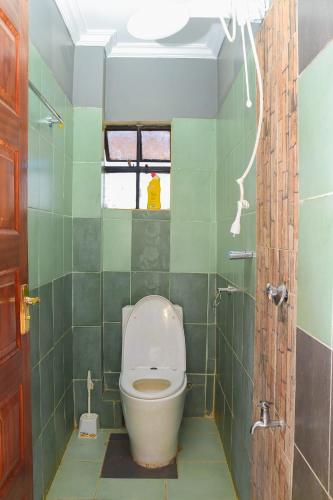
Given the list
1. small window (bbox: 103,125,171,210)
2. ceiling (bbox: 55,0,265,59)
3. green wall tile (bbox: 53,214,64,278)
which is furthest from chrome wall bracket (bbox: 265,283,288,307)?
small window (bbox: 103,125,171,210)

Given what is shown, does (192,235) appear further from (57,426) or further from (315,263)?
(315,263)

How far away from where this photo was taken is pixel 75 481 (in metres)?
1.98

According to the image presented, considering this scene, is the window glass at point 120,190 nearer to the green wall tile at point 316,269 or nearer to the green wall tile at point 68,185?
the green wall tile at point 68,185

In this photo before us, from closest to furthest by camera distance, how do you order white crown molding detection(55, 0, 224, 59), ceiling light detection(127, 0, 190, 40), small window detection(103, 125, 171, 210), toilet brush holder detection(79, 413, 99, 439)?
ceiling light detection(127, 0, 190, 40) < white crown molding detection(55, 0, 224, 59) < toilet brush holder detection(79, 413, 99, 439) < small window detection(103, 125, 171, 210)

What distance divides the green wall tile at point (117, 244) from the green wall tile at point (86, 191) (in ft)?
0.51

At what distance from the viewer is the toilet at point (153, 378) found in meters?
1.99

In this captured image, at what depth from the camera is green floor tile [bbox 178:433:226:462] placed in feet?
7.13

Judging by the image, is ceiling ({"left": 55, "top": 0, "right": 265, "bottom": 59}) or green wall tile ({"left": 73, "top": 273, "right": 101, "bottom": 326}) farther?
green wall tile ({"left": 73, "top": 273, "right": 101, "bottom": 326})

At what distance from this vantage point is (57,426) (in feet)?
6.86

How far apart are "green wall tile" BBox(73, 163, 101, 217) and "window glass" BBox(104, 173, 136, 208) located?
0.32 m

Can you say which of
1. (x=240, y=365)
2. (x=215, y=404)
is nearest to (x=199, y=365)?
(x=215, y=404)

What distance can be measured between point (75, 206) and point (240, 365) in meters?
1.38

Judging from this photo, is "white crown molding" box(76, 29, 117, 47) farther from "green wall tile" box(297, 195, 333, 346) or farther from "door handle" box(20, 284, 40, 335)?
"green wall tile" box(297, 195, 333, 346)

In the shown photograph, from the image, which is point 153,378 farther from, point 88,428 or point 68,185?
point 68,185
